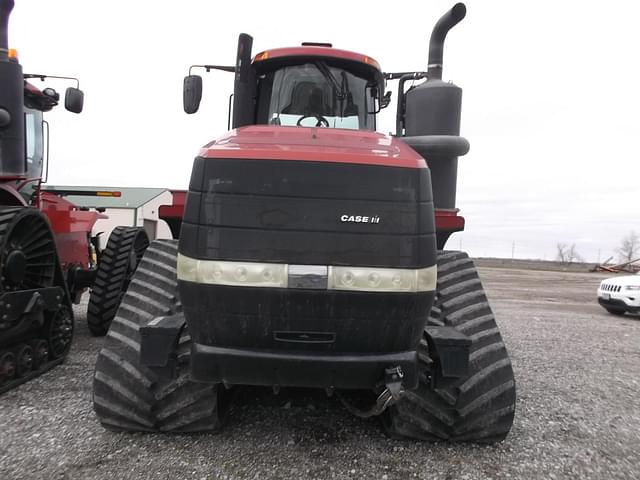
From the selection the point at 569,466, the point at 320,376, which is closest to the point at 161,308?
the point at 320,376

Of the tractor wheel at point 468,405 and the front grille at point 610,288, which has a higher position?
the tractor wheel at point 468,405

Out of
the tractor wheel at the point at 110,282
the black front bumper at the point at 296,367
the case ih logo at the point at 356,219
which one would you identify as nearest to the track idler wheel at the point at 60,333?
the tractor wheel at the point at 110,282

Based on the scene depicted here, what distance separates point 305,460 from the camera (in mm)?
2551

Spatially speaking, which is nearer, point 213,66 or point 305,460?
point 305,460

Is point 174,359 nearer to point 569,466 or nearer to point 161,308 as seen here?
point 161,308

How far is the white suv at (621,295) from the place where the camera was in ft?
33.1

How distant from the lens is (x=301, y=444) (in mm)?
2736

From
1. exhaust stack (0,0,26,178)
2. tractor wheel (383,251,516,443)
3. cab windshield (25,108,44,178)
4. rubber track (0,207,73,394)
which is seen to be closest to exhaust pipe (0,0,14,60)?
exhaust stack (0,0,26,178)

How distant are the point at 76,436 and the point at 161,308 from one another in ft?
2.94

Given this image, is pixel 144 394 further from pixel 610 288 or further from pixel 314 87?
pixel 610 288

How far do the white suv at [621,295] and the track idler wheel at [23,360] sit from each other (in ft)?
36.5

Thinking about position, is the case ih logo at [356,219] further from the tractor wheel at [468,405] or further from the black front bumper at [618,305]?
the black front bumper at [618,305]

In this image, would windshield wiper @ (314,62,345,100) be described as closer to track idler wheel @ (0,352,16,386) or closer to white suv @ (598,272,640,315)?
track idler wheel @ (0,352,16,386)

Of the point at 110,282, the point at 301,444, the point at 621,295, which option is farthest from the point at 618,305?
the point at 110,282
